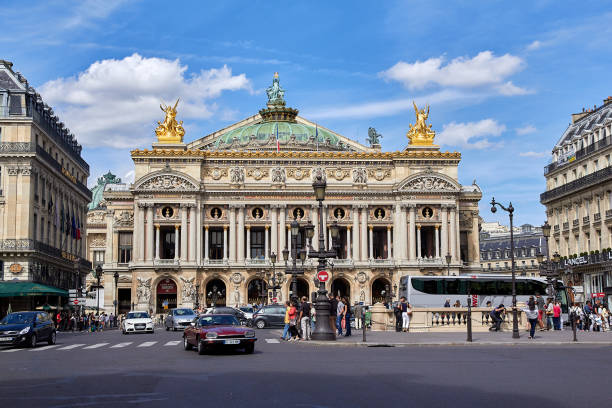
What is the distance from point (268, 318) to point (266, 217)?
3392 cm

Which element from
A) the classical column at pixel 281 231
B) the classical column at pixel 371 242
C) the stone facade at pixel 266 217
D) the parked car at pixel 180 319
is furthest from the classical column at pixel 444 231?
the parked car at pixel 180 319

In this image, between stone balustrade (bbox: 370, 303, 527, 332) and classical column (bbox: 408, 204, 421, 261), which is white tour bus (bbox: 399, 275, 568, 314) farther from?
classical column (bbox: 408, 204, 421, 261)

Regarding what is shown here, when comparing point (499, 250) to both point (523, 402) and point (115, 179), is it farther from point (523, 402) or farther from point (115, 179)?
point (523, 402)

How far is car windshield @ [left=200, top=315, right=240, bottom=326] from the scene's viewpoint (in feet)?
90.7

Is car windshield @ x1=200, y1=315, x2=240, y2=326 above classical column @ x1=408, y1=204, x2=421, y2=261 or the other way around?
the other way around

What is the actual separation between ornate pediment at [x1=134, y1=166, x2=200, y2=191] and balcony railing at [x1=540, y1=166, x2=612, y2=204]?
1445 inches

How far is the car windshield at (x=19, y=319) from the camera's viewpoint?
3394 cm

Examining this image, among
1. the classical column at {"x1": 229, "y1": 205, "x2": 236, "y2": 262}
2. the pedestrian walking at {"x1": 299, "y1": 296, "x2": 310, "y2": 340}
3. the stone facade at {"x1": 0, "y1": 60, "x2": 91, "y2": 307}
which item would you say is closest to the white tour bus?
the pedestrian walking at {"x1": 299, "y1": 296, "x2": 310, "y2": 340}

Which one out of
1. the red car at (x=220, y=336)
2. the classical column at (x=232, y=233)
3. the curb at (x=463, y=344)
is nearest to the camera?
the red car at (x=220, y=336)

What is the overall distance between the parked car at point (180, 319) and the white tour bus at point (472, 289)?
642 inches

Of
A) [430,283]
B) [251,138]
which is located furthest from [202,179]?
[430,283]

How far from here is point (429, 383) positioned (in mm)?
16656

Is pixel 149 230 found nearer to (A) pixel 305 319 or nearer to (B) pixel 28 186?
(B) pixel 28 186

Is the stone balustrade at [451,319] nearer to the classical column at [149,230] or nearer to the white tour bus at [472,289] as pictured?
the white tour bus at [472,289]
